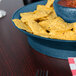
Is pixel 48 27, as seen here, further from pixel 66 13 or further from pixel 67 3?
pixel 67 3

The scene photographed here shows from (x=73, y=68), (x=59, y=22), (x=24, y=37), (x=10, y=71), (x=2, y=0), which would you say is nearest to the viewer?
(x=73, y=68)

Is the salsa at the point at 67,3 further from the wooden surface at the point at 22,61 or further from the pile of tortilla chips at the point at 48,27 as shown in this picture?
the wooden surface at the point at 22,61

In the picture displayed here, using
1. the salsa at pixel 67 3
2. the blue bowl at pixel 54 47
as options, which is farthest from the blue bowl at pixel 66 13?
the blue bowl at pixel 54 47

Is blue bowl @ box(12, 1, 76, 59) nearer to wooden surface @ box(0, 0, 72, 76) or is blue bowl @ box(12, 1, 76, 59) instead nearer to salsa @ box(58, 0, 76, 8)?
wooden surface @ box(0, 0, 72, 76)

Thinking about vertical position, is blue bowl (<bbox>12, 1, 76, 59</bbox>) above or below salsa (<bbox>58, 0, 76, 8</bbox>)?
below

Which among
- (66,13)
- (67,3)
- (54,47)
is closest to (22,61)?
(54,47)

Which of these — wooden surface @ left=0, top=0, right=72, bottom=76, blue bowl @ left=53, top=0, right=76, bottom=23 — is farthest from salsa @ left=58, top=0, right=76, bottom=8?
wooden surface @ left=0, top=0, right=72, bottom=76

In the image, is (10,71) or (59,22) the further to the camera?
(59,22)

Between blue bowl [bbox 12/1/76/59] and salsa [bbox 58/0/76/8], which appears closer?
blue bowl [bbox 12/1/76/59]

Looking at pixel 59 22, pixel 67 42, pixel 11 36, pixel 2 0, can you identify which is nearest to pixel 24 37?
pixel 11 36

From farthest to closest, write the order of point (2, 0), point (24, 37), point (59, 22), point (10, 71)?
point (2, 0), point (24, 37), point (59, 22), point (10, 71)

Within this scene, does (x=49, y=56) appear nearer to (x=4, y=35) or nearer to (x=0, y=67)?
(x=0, y=67)
